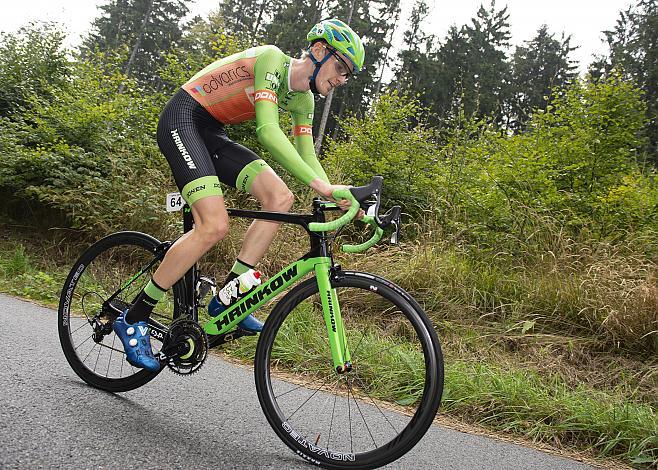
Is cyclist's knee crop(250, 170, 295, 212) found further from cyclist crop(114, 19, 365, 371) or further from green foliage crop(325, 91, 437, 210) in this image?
green foliage crop(325, 91, 437, 210)

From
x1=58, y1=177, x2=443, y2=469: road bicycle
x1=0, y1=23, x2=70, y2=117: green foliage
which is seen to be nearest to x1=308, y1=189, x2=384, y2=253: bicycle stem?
x1=58, y1=177, x2=443, y2=469: road bicycle

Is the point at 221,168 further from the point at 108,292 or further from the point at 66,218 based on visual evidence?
the point at 66,218

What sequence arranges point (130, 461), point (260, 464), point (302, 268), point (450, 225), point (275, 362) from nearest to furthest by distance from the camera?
1. point (130, 461)
2. point (260, 464)
3. point (302, 268)
4. point (275, 362)
5. point (450, 225)

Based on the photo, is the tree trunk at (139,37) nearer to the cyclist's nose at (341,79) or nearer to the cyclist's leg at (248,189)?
the cyclist's leg at (248,189)

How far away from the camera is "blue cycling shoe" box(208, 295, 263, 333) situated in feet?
9.48

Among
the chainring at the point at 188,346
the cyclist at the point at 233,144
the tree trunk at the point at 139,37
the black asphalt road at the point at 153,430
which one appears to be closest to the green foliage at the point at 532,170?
the black asphalt road at the point at 153,430

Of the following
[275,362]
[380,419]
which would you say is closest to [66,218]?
[275,362]

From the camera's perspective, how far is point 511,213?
6.98 meters

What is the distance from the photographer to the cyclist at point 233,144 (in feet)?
9.30

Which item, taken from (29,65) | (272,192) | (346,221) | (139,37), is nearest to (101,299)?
(272,192)

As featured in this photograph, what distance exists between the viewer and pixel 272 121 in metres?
2.75

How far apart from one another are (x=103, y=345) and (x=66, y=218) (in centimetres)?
580

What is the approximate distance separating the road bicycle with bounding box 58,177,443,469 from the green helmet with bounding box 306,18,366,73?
835mm

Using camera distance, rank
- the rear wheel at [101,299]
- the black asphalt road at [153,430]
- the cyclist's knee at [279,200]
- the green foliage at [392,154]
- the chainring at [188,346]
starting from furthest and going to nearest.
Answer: the green foliage at [392,154]
the rear wheel at [101,299]
the cyclist's knee at [279,200]
the chainring at [188,346]
the black asphalt road at [153,430]
